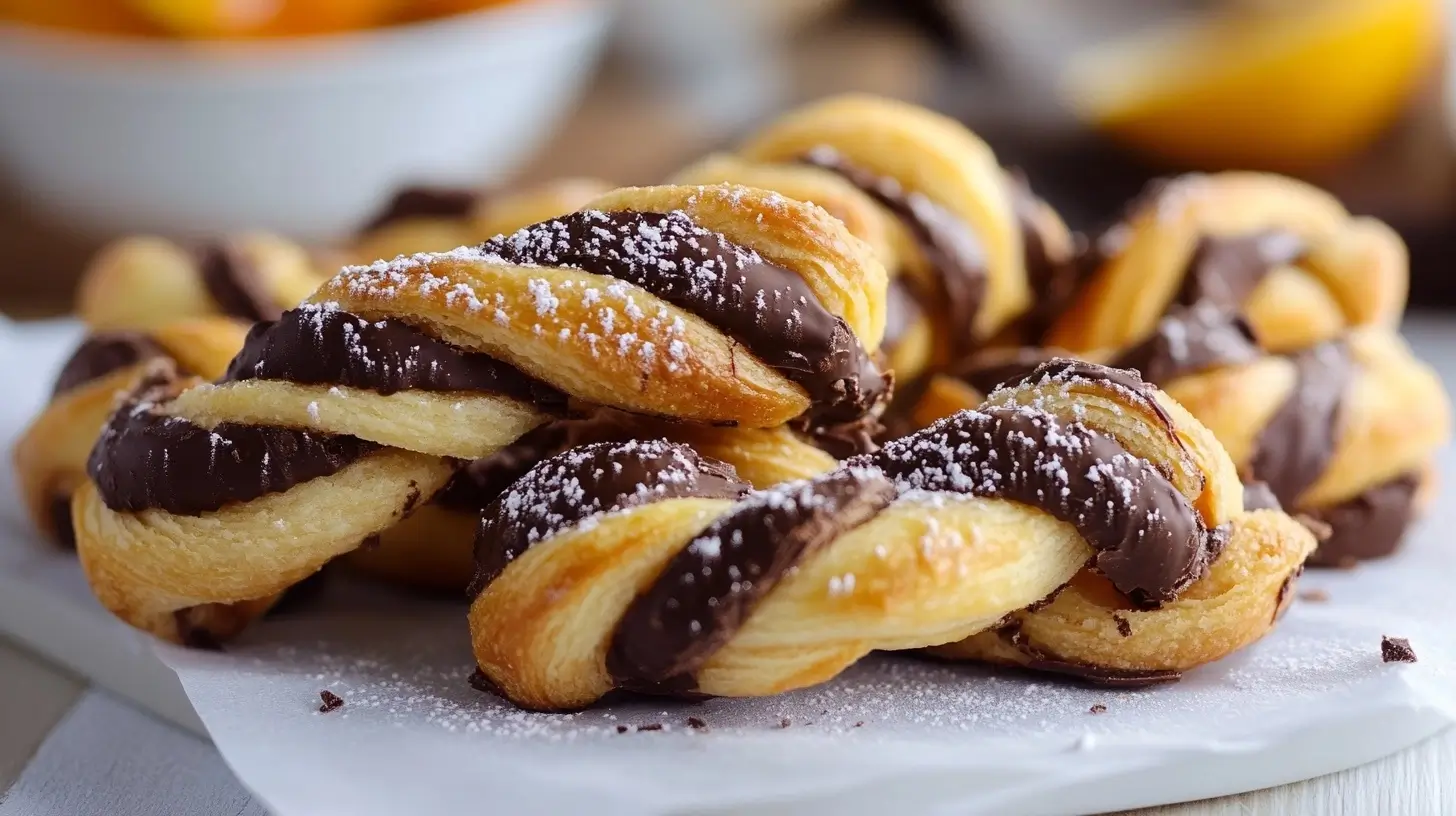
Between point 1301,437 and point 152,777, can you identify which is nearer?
point 152,777

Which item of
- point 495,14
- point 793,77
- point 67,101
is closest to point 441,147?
point 495,14

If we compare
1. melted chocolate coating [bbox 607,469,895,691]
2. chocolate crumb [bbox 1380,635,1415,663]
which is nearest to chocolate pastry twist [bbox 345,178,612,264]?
melted chocolate coating [bbox 607,469,895,691]

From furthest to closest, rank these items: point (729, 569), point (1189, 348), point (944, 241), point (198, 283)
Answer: point (198, 283) < point (944, 241) < point (1189, 348) < point (729, 569)

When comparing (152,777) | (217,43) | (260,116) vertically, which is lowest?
(152,777)

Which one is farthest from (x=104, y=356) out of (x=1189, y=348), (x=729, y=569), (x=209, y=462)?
(x=1189, y=348)

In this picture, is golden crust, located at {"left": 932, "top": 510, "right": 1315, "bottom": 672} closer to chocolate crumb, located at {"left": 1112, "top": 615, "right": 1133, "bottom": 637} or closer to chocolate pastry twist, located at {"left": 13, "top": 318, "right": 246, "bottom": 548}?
chocolate crumb, located at {"left": 1112, "top": 615, "right": 1133, "bottom": 637}

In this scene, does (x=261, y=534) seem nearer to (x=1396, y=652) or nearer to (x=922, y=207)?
(x=922, y=207)
